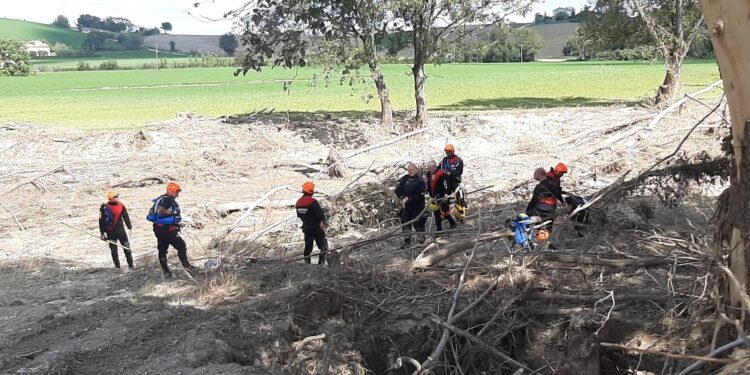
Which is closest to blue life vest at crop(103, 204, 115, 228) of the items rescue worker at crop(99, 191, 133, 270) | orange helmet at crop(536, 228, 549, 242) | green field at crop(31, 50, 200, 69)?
rescue worker at crop(99, 191, 133, 270)

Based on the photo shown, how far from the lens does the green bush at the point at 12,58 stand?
2989 inches

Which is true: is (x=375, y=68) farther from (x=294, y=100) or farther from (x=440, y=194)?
(x=294, y=100)

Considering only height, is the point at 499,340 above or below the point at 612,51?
below

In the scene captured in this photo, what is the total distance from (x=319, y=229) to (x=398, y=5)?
10.9 meters

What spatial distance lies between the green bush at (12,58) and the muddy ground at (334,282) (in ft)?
226

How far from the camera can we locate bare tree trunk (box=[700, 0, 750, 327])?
3.94m

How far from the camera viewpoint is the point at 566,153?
15414 mm

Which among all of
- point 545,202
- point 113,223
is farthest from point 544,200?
point 113,223

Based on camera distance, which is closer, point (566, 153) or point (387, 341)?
point (387, 341)

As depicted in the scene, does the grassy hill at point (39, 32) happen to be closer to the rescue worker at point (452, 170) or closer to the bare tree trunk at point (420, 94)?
the bare tree trunk at point (420, 94)

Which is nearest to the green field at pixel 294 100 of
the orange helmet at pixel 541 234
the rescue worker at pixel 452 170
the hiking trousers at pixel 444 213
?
the rescue worker at pixel 452 170

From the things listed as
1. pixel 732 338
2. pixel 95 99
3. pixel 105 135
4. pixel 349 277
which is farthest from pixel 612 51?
pixel 95 99

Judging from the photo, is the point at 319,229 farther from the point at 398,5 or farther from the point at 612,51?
the point at 612,51

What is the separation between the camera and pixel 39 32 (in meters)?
158
